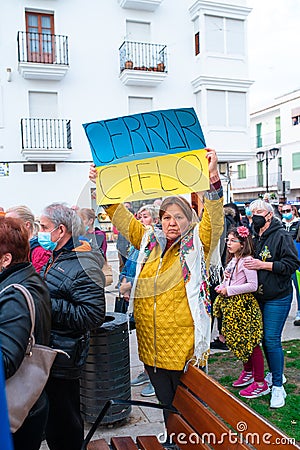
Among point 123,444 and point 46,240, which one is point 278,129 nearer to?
point 46,240

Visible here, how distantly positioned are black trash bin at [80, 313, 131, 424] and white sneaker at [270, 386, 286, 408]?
1325 mm

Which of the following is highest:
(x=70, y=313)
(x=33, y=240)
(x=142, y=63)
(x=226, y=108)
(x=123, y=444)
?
(x=142, y=63)

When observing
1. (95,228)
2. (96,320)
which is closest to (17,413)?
(96,320)

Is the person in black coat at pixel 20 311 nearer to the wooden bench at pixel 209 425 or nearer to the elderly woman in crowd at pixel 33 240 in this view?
the wooden bench at pixel 209 425

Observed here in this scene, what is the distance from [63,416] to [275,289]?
2.06 metres

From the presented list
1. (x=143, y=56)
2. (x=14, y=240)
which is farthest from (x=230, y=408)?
(x=143, y=56)

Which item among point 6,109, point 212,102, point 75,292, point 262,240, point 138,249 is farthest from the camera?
point 212,102

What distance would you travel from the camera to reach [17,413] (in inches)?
75.0

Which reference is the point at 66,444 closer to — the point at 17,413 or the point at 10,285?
the point at 17,413

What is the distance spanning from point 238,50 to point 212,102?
2863 millimetres

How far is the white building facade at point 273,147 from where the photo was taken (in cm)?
3819

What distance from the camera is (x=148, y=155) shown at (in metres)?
2.42

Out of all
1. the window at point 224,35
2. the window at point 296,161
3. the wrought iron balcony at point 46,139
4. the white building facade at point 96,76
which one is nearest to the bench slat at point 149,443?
the white building facade at point 96,76

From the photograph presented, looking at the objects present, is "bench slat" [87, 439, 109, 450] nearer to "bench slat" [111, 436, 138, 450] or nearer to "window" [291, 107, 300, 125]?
"bench slat" [111, 436, 138, 450]
